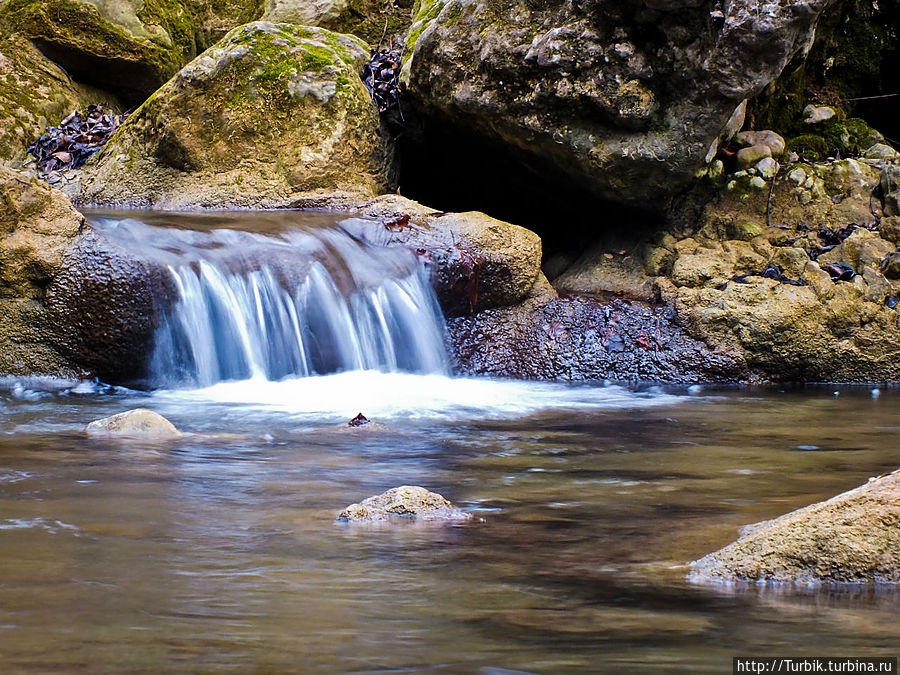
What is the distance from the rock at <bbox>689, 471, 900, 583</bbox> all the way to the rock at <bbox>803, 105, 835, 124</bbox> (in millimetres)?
7123

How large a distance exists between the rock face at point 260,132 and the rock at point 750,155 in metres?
3.25

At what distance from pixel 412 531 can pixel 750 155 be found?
243 inches

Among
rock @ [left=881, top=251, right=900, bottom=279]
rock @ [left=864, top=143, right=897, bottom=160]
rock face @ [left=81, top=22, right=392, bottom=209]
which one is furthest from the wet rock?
rock @ [left=864, top=143, right=897, bottom=160]

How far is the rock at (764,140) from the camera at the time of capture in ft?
26.8

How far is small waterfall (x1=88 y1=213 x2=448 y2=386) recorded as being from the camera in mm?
6223

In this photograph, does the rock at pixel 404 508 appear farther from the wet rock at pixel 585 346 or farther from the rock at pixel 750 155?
the rock at pixel 750 155

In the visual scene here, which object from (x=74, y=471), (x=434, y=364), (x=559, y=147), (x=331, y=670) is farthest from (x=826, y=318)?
(x=331, y=670)

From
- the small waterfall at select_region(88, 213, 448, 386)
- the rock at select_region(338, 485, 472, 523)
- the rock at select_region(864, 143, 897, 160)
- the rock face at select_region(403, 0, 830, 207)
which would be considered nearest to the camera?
the rock at select_region(338, 485, 472, 523)

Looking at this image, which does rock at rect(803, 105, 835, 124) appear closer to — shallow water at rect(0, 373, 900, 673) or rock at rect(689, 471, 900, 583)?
shallow water at rect(0, 373, 900, 673)

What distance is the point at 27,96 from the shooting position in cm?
1170

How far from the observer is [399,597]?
2154 millimetres

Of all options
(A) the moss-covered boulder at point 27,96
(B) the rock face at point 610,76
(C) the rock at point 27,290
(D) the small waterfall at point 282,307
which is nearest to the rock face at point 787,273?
(B) the rock face at point 610,76

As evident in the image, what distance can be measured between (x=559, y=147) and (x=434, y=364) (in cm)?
197

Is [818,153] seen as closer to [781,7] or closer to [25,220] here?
[781,7]
